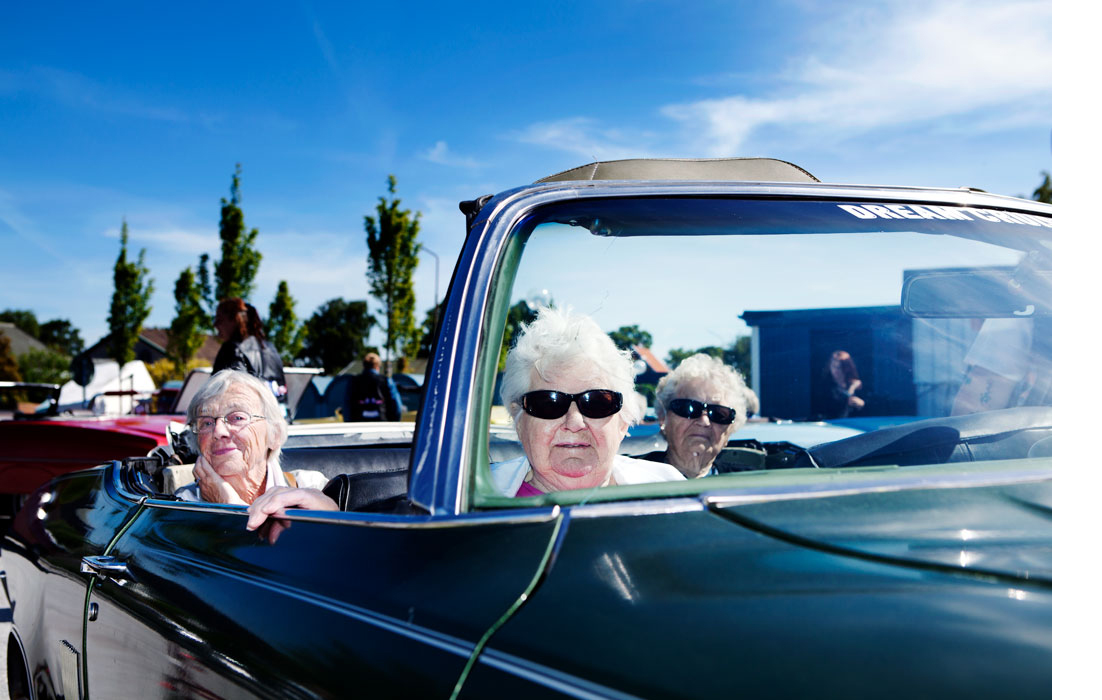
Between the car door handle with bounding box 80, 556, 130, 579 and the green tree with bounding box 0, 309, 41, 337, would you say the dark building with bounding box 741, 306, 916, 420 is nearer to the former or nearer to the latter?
the car door handle with bounding box 80, 556, 130, 579

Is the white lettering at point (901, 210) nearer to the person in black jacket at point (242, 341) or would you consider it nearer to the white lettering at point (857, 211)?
the white lettering at point (857, 211)

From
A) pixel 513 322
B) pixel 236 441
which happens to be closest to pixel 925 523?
pixel 513 322

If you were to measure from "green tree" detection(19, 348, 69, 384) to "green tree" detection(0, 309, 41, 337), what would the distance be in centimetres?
5395

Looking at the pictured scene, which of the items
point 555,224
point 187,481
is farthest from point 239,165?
point 555,224

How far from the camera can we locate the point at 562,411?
67.3 inches

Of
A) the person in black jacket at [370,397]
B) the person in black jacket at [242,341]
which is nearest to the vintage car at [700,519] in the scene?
the person in black jacket at [242,341]

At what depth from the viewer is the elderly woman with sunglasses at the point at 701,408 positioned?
1.47m

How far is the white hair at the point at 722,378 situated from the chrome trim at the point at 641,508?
1.39 feet

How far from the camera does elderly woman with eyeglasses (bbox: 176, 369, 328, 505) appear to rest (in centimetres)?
249

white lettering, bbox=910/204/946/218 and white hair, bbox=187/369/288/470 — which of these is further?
white hair, bbox=187/369/288/470

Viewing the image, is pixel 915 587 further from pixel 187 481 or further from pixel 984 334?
pixel 187 481

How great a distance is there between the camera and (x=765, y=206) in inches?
57.7

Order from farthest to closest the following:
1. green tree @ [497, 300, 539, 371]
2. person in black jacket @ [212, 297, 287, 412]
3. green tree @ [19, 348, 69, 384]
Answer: green tree @ [19, 348, 69, 384], person in black jacket @ [212, 297, 287, 412], green tree @ [497, 300, 539, 371]

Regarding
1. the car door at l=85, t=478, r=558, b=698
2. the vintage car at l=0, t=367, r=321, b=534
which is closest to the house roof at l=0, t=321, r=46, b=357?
the vintage car at l=0, t=367, r=321, b=534
